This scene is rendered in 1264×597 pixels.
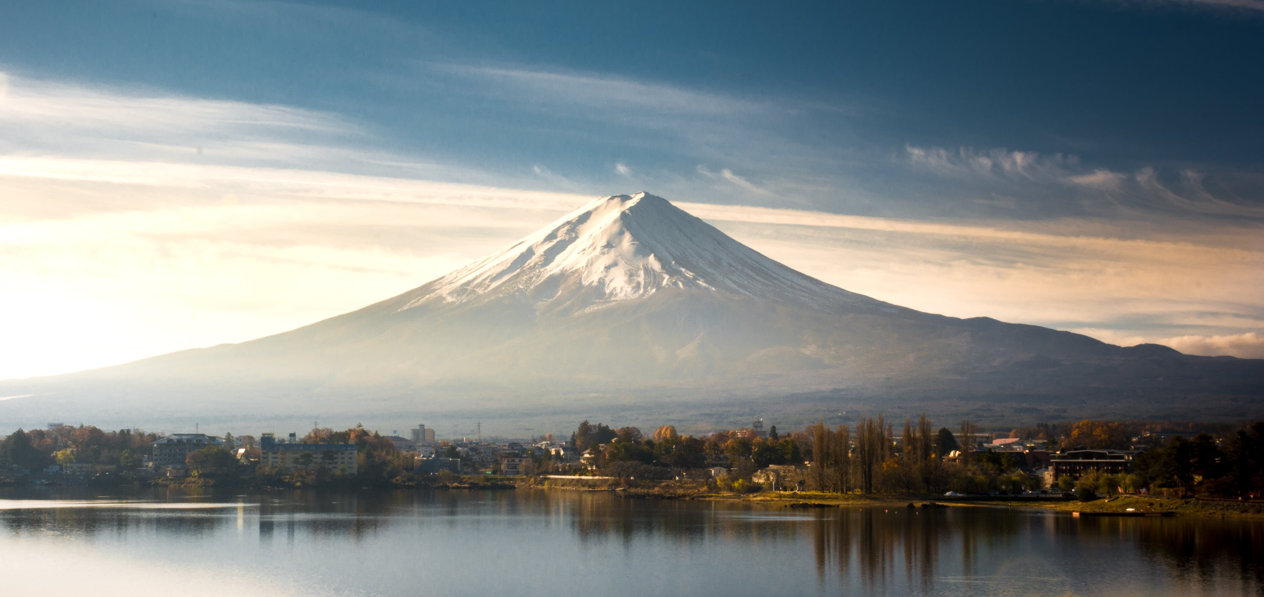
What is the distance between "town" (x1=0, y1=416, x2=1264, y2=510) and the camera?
5282cm

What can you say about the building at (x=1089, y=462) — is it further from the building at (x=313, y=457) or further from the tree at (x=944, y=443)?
the building at (x=313, y=457)

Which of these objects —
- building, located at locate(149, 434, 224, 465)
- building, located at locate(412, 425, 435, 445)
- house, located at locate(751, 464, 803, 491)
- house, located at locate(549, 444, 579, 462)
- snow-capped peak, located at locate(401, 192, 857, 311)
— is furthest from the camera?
snow-capped peak, located at locate(401, 192, 857, 311)

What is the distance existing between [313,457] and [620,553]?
48.6 meters

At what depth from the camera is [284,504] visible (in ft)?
197

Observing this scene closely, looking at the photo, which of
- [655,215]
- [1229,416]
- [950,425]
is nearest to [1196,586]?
[950,425]

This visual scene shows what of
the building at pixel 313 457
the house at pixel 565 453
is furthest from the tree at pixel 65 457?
the house at pixel 565 453

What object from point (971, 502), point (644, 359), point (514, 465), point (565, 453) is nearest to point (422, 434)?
point (644, 359)

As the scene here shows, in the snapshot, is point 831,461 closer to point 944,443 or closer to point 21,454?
point 944,443

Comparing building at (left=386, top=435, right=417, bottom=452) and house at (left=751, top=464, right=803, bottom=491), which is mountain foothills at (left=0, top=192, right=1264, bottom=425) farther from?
house at (left=751, top=464, right=803, bottom=491)

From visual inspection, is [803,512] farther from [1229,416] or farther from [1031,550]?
[1229,416]

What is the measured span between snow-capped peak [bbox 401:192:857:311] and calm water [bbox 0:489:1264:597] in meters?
101

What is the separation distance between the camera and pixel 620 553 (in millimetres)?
36406

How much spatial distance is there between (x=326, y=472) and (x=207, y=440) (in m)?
20.4

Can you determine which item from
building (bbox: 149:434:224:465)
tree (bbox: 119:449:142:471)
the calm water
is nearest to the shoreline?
the calm water
